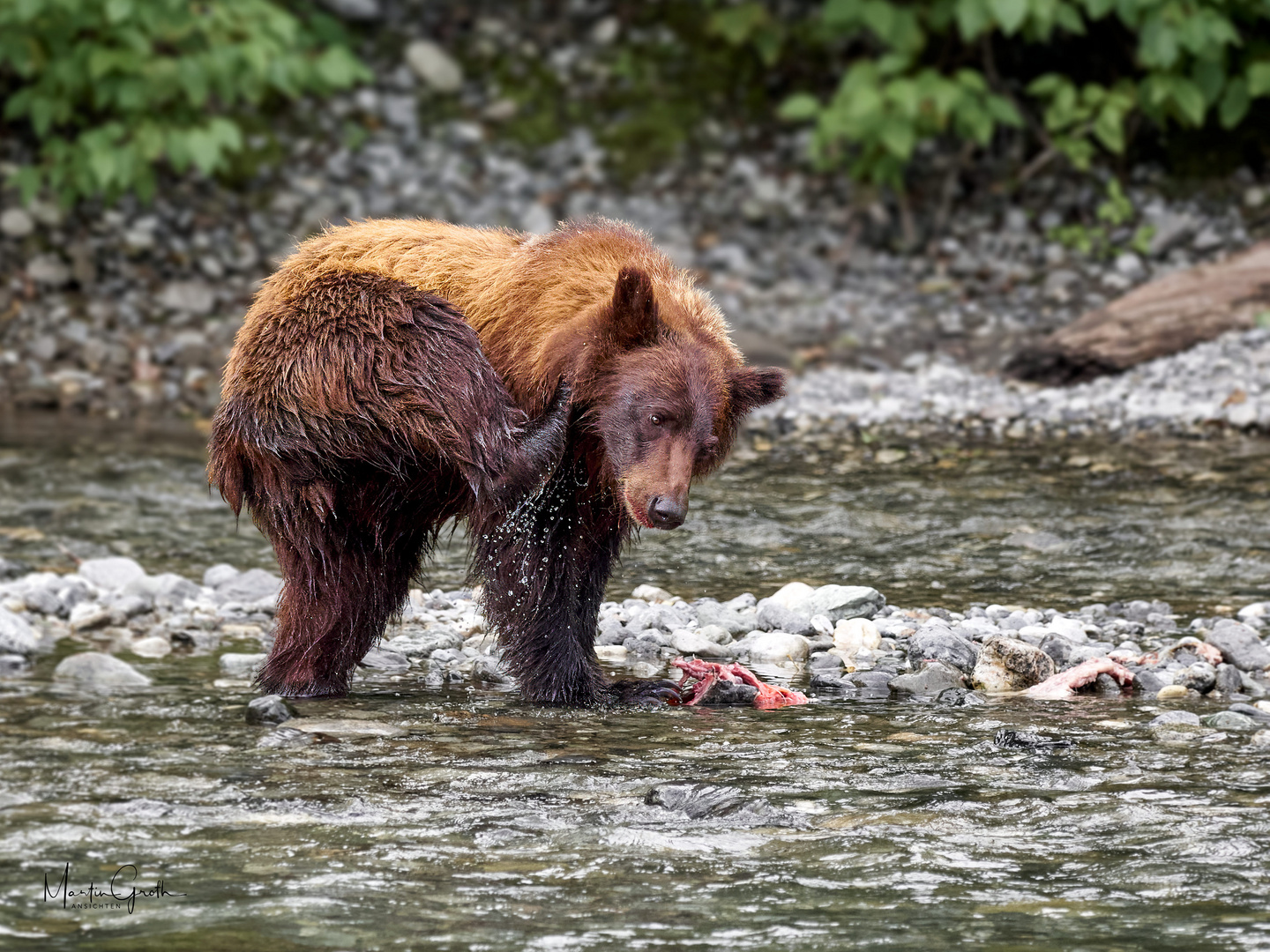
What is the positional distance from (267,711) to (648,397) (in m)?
1.57

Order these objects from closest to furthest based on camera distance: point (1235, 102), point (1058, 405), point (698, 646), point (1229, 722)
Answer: point (1229, 722)
point (698, 646)
point (1058, 405)
point (1235, 102)

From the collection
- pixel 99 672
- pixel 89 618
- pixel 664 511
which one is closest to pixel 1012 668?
pixel 664 511

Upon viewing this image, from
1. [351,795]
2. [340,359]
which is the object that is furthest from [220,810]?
[340,359]

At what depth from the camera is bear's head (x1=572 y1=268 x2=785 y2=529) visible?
511 cm

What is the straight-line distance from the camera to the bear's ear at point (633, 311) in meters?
5.09

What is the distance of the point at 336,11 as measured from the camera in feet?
51.0

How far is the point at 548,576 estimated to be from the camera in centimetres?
557

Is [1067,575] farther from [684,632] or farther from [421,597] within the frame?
[421,597]

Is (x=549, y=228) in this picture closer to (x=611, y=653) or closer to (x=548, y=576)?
(x=611, y=653)

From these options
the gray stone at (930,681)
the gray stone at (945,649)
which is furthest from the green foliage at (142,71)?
the gray stone at (930,681)

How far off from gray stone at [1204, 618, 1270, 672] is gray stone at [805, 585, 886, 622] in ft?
4.28

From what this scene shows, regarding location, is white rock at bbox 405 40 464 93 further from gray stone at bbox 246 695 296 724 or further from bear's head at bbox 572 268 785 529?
gray stone at bbox 246 695 296 724

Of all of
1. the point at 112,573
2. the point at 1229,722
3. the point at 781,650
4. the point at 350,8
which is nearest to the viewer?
the point at 1229,722

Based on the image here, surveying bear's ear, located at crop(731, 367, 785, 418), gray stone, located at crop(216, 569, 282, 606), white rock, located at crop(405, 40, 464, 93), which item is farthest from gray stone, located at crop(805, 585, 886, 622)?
white rock, located at crop(405, 40, 464, 93)
